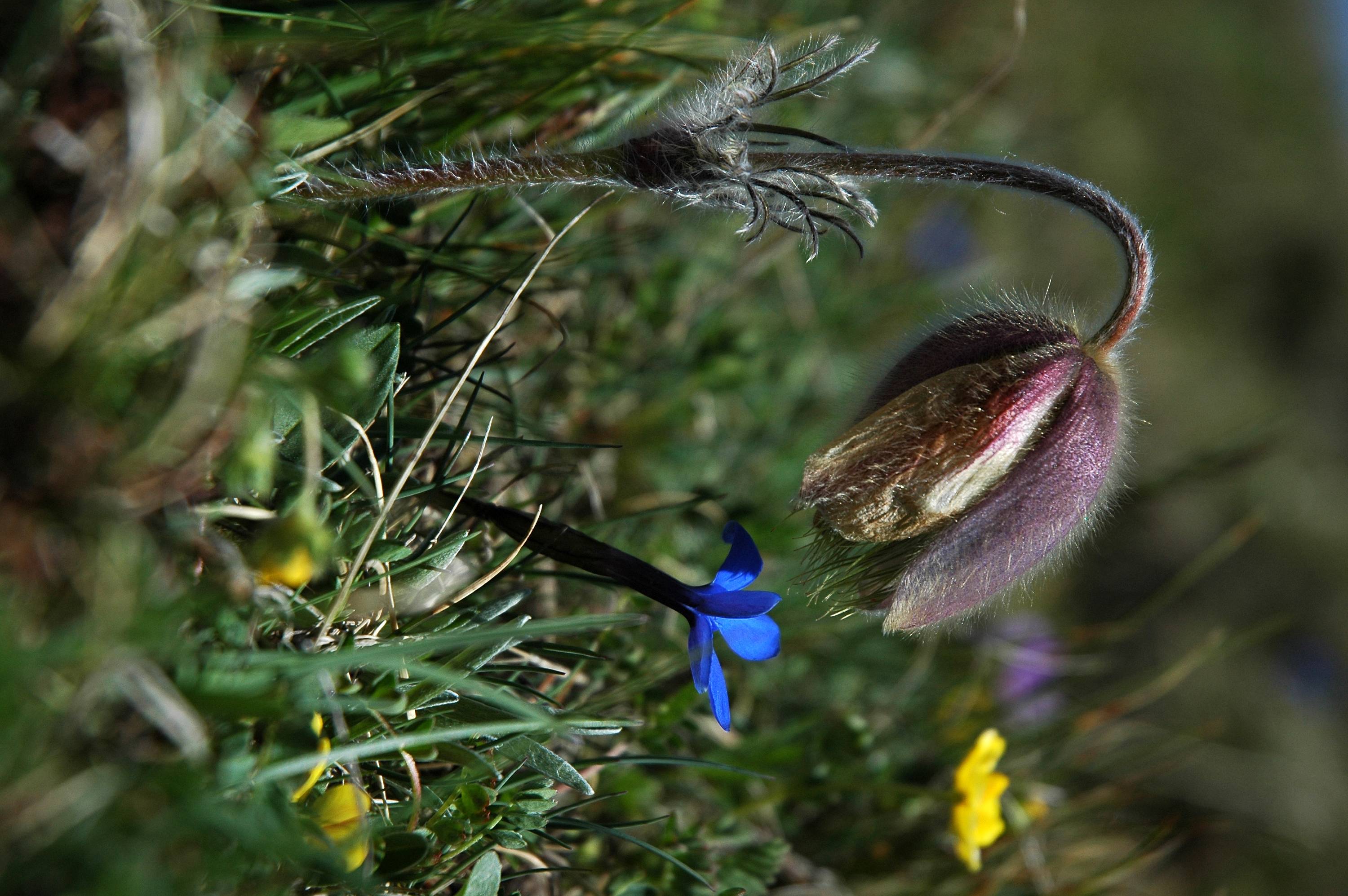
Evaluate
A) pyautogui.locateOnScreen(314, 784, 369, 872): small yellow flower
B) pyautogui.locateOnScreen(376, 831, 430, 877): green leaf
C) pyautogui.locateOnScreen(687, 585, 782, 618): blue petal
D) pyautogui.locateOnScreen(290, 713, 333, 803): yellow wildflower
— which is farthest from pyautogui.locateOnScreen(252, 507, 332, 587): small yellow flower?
pyautogui.locateOnScreen(687, 585, 782, 618): blue petal

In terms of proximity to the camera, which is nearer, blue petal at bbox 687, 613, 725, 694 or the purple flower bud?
blue petal at bbox 687, 613, 725, 694

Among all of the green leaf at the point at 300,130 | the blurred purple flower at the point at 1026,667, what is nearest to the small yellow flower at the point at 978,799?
the blurred purple flower at the point at 1026,667

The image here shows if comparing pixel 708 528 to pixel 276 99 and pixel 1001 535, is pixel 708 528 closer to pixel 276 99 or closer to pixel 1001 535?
pixel 1001 535

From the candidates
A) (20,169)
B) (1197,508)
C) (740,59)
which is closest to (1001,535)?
(740,59)

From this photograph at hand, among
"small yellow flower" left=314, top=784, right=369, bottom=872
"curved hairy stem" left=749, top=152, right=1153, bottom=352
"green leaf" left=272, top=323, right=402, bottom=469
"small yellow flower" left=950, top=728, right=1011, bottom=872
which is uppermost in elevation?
"curved hairy stem" left=749, top=152, right=1153, bottom=352

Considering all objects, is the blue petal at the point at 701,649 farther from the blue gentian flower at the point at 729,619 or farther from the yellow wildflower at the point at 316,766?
the yellow wildflower at the point at 316,766

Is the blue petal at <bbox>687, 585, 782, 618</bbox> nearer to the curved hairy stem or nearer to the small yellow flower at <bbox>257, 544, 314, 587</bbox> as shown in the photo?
the small yellow flower at <bbox>257, 544, 314, 587</bbox>

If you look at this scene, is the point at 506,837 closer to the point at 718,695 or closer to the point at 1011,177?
the point at 718,695
